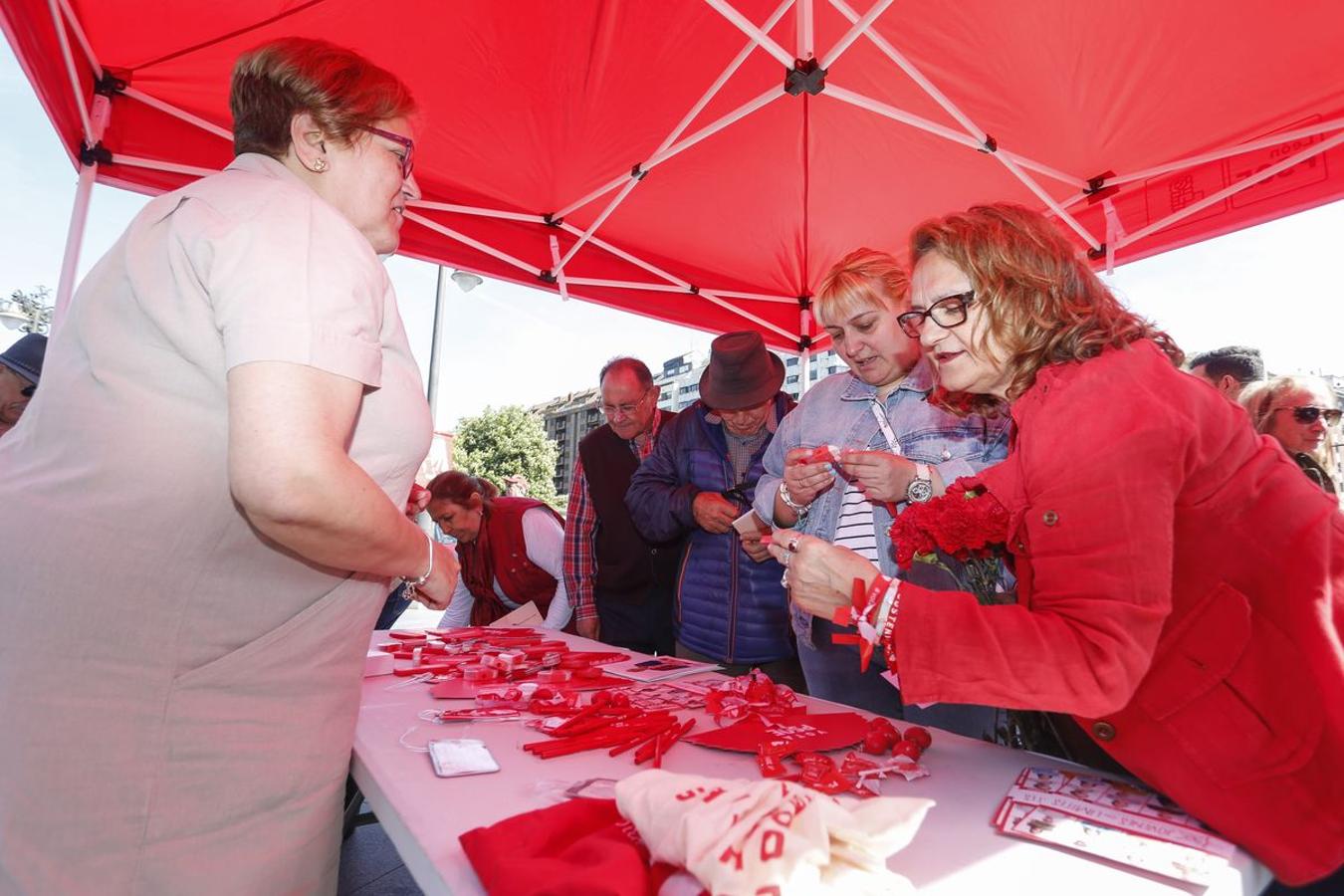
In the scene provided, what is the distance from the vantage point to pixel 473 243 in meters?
4.03

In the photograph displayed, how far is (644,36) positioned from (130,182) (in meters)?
2.37

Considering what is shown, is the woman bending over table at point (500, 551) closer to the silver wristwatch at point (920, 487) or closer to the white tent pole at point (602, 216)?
the white tent pole at point (602, 216)

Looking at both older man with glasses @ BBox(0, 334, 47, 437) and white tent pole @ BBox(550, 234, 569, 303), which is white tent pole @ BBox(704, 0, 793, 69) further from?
older man with glasses @ BBox(0, 334, 47, 437)

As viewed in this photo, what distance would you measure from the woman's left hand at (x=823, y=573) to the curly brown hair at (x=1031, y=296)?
411mm

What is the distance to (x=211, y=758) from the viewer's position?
881 mm

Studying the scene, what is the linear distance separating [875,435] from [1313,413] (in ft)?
7.57

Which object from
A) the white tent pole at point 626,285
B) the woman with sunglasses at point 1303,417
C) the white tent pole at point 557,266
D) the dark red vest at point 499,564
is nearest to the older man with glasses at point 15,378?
the dark red vest at point 499,564

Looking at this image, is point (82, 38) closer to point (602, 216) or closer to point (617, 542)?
point (602, 216)

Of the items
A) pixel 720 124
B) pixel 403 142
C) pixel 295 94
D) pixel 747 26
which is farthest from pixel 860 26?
pixel 295 94

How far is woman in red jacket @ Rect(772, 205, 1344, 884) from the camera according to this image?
0.87 m

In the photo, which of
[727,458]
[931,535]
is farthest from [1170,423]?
[727,458]

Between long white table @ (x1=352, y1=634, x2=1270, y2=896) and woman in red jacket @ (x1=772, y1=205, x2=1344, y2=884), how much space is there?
0.13 m

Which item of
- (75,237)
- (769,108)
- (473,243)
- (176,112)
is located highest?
(769,108)

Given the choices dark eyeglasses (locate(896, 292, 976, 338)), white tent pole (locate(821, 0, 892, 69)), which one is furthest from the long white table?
white tent pole (locate(821, 0, 892, 69))
